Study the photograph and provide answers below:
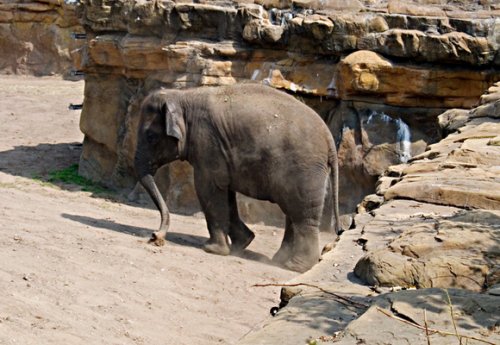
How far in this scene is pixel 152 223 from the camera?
12.8 m

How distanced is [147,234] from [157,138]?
3.57ft

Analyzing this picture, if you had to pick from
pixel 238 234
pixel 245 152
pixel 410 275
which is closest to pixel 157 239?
pixel 238 234

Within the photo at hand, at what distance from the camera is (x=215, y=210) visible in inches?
452

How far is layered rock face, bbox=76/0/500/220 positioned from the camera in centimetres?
1272

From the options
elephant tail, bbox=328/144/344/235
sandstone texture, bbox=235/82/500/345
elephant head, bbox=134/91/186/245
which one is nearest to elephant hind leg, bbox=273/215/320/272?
elephant tail, bbox=328/144/344/235

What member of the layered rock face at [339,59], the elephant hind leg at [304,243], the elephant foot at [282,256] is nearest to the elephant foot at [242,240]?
the elephant foot at [282,256]

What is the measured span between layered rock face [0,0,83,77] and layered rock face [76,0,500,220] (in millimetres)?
8918

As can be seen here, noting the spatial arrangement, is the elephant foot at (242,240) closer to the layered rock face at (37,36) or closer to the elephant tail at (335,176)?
the elephant tail at (335,176)

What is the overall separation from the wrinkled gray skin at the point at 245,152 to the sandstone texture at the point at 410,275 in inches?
147

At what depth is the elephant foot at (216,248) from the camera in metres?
11.3

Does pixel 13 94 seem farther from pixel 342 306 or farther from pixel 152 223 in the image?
pixel 342 306

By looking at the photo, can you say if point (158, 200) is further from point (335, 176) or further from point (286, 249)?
point (335, 176)

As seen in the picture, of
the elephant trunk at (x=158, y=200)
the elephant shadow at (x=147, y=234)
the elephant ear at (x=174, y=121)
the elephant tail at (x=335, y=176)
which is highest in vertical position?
the elephant ear at (x=174, y=121)

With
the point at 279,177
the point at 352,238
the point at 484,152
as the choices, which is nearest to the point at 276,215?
the point at 279,177
